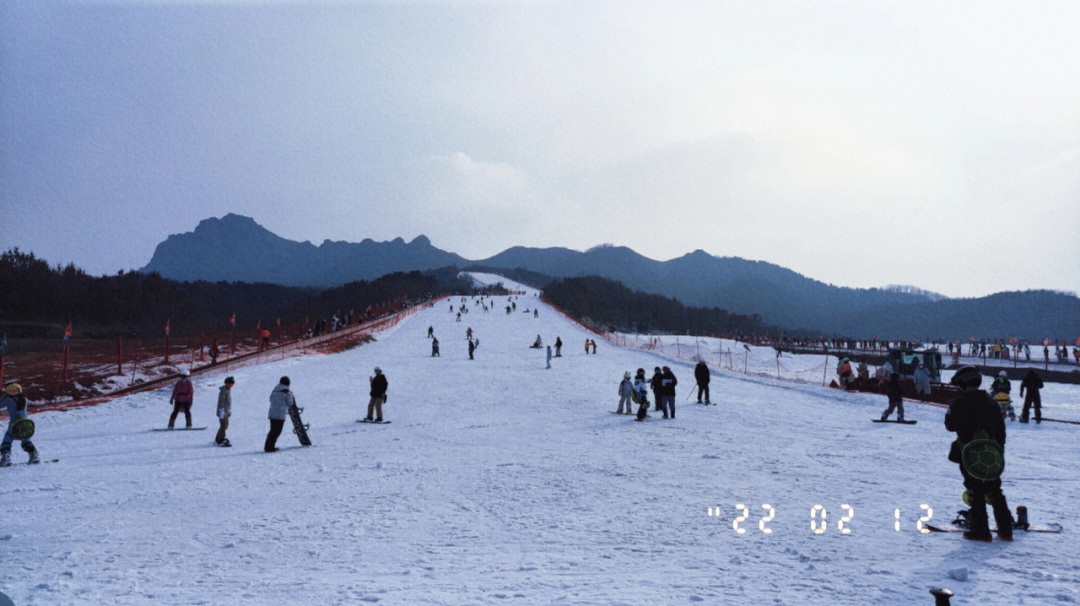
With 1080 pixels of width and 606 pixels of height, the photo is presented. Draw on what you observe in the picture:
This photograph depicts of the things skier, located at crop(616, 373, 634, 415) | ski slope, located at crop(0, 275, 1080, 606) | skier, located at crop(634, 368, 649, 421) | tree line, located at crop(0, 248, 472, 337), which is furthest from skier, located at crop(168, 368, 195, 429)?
tree line, located at crop(0, 248, 472, 337)

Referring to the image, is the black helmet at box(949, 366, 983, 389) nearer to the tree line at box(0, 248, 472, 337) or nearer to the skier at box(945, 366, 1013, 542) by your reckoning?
the skier at box(945, 366, 1013, 542)

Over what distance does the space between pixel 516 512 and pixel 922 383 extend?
20322 millimetres

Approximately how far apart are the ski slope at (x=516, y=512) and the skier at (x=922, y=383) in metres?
5.29

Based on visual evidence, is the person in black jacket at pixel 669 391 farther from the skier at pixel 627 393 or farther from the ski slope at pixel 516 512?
the skier at pixel 627 393

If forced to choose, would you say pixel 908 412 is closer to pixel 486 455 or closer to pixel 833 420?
pixel 833 420

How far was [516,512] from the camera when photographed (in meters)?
8.05

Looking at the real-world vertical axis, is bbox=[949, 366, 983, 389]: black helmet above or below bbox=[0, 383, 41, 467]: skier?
above

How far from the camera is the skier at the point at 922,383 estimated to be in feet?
74.1

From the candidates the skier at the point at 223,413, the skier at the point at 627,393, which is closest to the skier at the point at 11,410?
the skier at the point at 223,413

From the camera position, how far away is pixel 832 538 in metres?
6.85

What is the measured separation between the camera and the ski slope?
5552mm

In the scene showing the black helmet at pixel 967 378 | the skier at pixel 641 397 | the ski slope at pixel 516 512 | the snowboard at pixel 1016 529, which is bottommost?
the ski slope at pixel 516 512

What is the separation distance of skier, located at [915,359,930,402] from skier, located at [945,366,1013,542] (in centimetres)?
1793

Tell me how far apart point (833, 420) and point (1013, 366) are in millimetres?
43919
